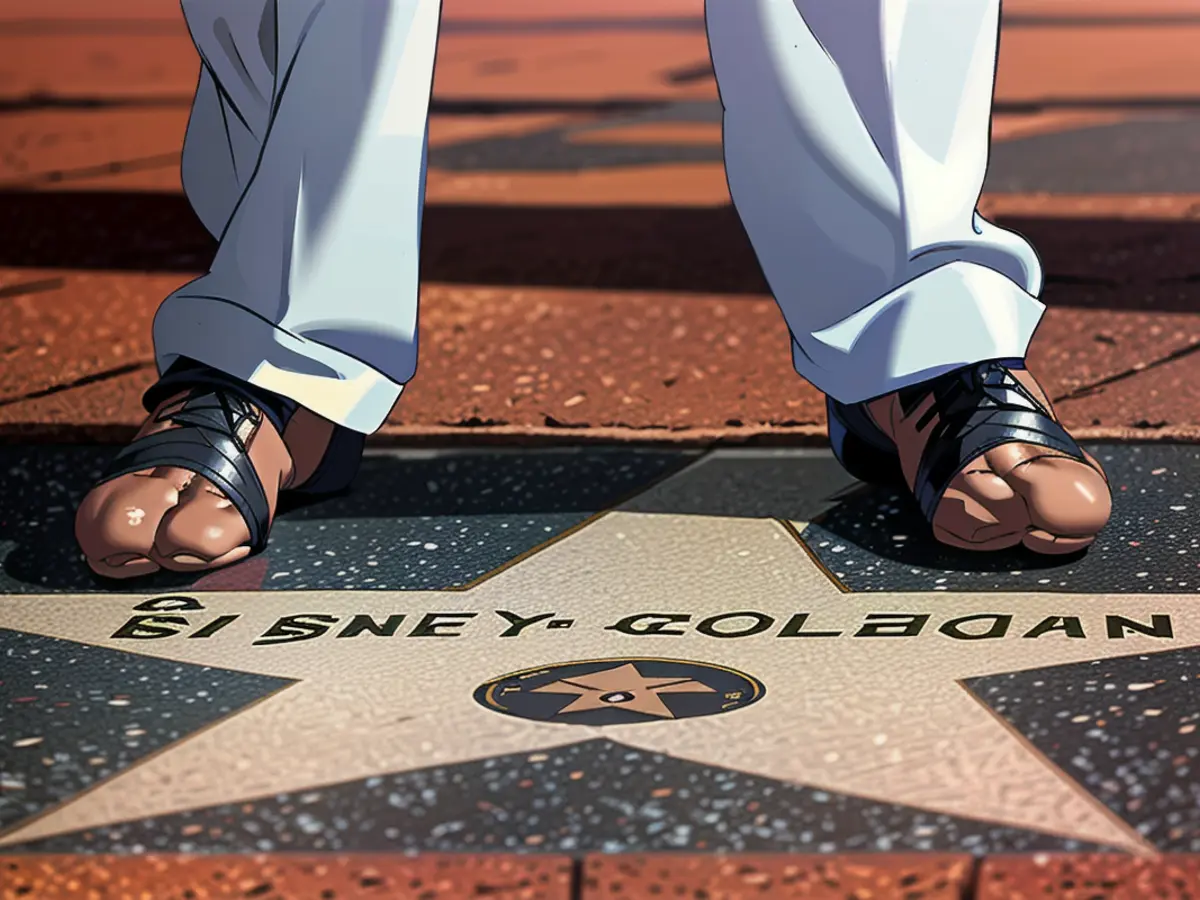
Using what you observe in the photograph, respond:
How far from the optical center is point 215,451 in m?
1.43

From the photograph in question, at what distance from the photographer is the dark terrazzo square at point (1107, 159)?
342cm

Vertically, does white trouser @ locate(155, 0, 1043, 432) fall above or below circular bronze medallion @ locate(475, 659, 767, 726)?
above

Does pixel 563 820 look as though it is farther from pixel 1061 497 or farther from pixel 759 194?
pixel 759 194

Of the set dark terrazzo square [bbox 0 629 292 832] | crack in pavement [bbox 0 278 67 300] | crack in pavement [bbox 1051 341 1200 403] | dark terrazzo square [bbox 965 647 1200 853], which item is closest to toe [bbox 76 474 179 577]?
dark terrazzo square [bbox 0 629 292 832]

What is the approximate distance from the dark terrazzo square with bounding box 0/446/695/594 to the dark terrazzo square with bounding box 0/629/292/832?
0.17 m

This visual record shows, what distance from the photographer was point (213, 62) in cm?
155

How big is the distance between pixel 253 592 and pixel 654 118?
3469 millimetres

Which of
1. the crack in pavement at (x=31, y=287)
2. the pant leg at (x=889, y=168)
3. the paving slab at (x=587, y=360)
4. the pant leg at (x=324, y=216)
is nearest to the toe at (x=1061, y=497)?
the pant leg at (x=889, y=168)

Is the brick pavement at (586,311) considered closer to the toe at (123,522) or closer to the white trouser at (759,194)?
the white trouser at (759,194)

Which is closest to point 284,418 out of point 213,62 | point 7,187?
→ point 213,62

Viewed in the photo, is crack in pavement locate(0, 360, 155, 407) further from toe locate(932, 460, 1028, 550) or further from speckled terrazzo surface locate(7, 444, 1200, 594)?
toe locate(932, 460, 1028, 550)

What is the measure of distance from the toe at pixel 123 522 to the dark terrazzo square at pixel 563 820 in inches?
17.9

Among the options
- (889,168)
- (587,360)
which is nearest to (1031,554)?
(889,168)

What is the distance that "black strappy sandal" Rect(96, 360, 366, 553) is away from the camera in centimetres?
142
